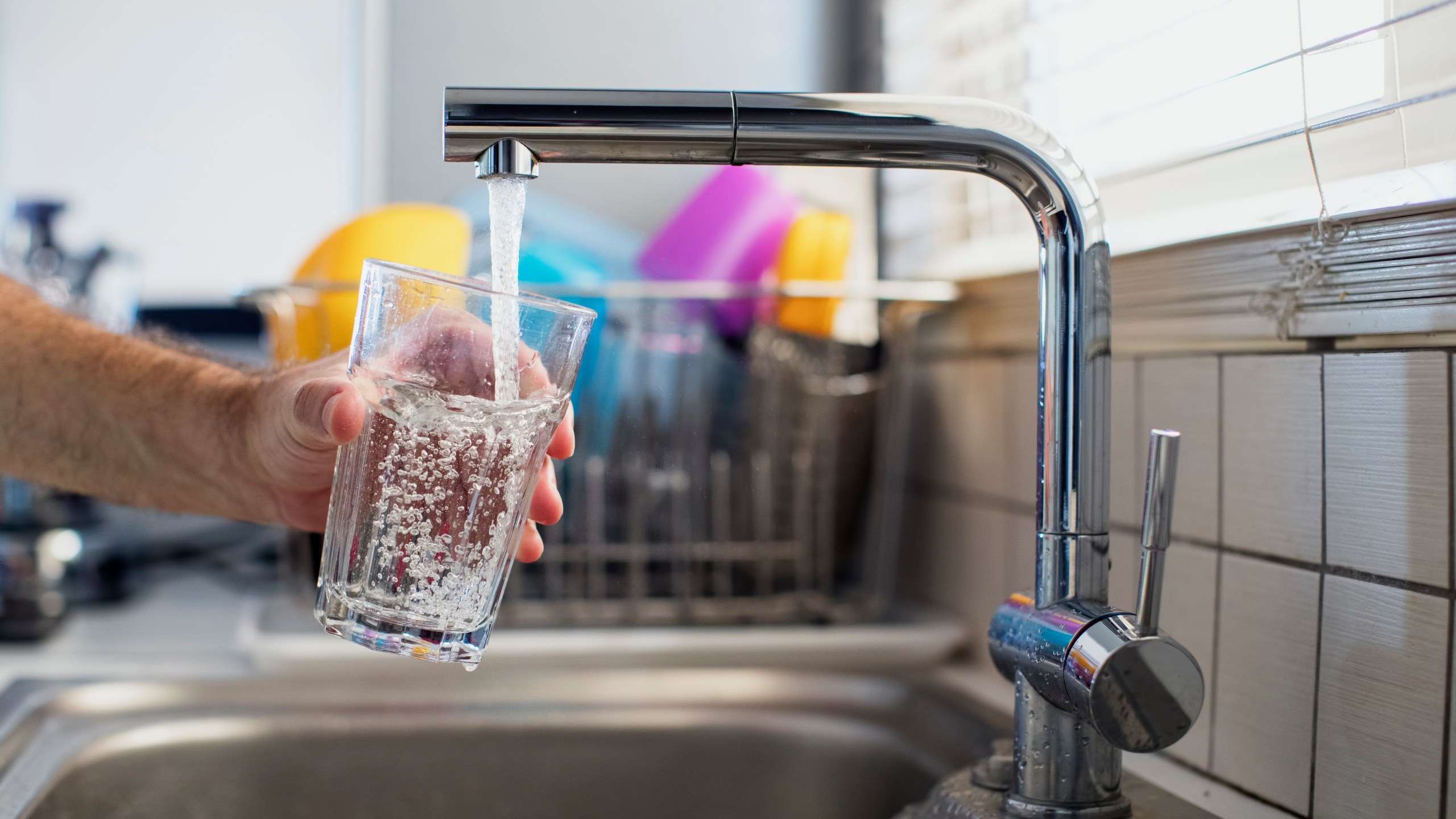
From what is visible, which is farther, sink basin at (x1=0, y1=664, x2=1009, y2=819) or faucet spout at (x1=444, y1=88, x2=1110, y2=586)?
sink basin at (x1=0, y1=664, x2=1009, y2=819)

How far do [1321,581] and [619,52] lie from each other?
0.96 metres

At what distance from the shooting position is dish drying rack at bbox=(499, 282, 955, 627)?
949mm

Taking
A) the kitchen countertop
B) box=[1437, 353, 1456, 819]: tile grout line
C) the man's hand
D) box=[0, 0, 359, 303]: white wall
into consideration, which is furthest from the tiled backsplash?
box=[0, 0, 359, 303]: white wall

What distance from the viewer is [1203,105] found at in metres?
0.69

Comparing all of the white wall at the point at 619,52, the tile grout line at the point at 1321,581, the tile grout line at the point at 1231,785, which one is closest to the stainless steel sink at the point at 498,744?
the tile grout line at the point at 1231,785

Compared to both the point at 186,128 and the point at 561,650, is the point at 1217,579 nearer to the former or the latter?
the point at 561,650

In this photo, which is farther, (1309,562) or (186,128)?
(186,128)

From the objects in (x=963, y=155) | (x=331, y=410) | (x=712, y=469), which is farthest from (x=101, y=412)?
(x=963, y=155)

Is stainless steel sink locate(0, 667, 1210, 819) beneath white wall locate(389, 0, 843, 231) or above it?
beneath

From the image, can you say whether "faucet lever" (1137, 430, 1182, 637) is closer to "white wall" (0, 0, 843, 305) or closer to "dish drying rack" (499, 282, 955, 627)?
"dish drying rack" (499, 282, 955, 627)

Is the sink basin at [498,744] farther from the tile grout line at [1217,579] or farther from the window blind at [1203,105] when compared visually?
the window blind at [1203,105]

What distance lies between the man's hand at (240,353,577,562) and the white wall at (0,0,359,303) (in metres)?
0.74

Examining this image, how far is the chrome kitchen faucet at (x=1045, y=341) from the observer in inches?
17.6

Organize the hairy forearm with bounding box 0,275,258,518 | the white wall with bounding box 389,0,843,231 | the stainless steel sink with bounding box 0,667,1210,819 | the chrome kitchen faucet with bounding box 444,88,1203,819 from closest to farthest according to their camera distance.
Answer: the chrome kitchen faucet with bounding box 444,88,1203,819 < the hairy forearm with bounding box 0,275,258,518 < the stainless steel sink with bounding box 0,667,1210,819 < the white wall with bounding box 389,0,843,231
